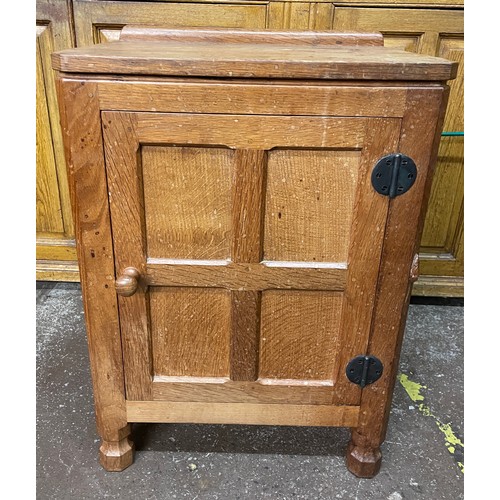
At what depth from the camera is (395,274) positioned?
88cm

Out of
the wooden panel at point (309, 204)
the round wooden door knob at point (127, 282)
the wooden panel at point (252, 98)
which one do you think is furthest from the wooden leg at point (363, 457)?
the wooden panel at point (252, 98)

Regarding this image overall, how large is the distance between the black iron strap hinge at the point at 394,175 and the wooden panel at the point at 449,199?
2.46 feet

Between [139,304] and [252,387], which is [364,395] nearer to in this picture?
[252,387]

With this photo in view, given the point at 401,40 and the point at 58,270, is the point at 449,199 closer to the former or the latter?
the point at 401,40

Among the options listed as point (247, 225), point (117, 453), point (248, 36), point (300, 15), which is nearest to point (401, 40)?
point (300, 15)

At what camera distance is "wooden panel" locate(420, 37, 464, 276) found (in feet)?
4.64

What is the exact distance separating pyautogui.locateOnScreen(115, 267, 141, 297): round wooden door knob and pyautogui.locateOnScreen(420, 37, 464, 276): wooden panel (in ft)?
3.37

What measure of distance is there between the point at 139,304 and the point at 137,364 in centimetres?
13

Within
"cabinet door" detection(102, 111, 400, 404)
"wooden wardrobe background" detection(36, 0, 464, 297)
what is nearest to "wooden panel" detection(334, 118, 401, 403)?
"cabinet door" detection(102, 111, 400, 404)

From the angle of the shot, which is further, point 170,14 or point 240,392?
Answer: point 170,14

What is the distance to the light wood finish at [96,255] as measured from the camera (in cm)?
77

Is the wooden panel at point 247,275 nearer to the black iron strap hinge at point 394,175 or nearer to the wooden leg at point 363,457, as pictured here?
the black iron strap hinge at point 394,175

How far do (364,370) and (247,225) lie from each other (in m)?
0.36

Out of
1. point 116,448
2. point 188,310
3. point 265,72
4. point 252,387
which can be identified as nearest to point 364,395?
point 252,387
